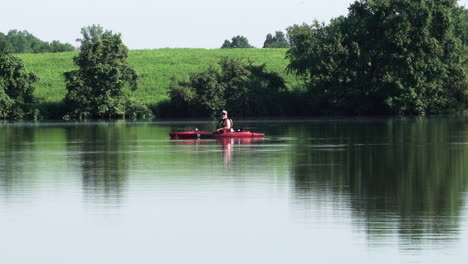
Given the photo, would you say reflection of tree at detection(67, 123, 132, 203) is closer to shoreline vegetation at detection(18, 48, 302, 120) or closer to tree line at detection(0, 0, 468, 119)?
tree line at detection(0, 0, 468, 119)

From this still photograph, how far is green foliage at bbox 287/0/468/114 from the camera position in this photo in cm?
9650

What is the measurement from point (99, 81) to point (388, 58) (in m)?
28.0

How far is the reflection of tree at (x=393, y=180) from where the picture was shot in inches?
753

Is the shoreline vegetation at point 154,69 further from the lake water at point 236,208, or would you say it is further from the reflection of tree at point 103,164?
the lake water at point 236,208

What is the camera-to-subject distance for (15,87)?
10075 centimetres

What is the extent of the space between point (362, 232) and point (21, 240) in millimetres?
5905

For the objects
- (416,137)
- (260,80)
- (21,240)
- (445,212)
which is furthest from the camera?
(260,80)

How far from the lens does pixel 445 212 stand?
20.4 meters

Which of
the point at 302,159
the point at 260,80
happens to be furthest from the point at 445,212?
the point at 260,80

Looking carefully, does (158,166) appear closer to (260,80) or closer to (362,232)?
(362,232)

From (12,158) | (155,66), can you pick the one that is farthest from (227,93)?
(12,158)

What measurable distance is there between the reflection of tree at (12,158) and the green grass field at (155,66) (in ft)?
173

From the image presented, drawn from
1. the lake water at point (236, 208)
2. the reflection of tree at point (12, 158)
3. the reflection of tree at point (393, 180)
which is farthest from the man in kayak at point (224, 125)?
the lake water at point (236, 208)

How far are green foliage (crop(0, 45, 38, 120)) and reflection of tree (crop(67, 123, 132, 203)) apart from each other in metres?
42.7
